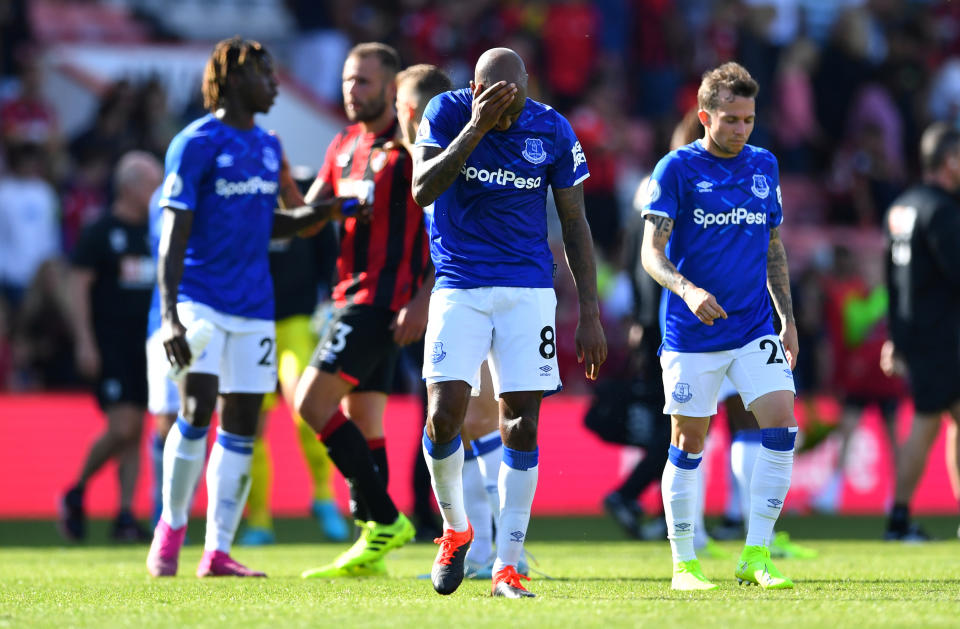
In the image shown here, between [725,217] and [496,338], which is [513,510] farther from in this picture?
[725,217]

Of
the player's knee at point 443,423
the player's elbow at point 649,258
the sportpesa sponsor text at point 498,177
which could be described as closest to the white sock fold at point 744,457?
the player's elbow at point 649,258

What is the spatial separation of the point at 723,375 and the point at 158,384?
4.01m

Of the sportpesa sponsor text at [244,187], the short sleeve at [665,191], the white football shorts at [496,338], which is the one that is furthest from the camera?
the sportpesa sponsor text at [244,187]

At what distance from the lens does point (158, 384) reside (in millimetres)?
9344

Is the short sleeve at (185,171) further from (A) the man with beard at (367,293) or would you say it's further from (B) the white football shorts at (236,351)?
(A) the man with beard at (367,293)

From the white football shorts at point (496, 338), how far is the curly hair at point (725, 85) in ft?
4.44

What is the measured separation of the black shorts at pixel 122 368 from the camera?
11047 millimetres

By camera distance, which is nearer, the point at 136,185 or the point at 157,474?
the point at 157,474

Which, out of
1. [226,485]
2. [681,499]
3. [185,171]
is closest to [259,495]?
[226,485]

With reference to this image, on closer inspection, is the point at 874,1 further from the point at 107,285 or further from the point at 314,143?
the point at 107,285

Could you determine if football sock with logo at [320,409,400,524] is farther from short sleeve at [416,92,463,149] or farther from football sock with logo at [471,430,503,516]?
short sleeve at [416,92,463,149]

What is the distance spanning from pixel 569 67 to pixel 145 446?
864 centimetres

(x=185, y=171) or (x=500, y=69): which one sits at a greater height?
(x=500, y=69)

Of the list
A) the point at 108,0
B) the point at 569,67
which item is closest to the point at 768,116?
the point at 569,67
